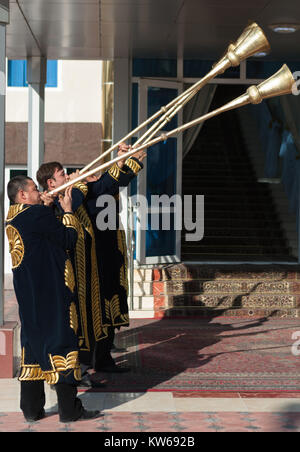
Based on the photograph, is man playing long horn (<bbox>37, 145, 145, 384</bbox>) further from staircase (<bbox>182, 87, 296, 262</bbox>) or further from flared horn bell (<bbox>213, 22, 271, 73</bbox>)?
staircase (<bbox>182, 87, 296, 262</bbox>)

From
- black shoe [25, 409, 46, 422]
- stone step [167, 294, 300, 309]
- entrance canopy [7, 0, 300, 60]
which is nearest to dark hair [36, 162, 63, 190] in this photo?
black shoe [25, 409, 46, 422]

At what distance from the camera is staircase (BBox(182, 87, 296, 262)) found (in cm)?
1277

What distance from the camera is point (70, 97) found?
17750 mm

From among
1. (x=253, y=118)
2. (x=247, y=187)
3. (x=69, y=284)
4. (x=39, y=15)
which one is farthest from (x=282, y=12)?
(x=253, y=118)

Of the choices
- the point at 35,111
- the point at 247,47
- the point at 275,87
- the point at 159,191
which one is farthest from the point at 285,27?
the point at 275,87

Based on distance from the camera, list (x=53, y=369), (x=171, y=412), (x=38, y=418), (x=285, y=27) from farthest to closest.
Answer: (x=285, y=27)
(x=171, y=412)
(x=38, y=418)
(x=53, y=369)

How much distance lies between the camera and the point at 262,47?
19.6 ft

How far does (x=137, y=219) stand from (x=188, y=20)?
304 centimetres

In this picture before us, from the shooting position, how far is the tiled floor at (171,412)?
5434mm

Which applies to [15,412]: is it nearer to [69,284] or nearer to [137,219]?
[69,284]

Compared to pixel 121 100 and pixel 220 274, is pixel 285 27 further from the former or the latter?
pixel 220 274

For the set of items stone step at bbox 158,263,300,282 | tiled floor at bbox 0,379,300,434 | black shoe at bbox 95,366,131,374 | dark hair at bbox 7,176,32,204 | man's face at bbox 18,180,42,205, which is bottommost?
tiled floor at bbox 0,379,300,434

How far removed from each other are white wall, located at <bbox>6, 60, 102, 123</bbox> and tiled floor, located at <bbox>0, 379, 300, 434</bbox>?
1157cm

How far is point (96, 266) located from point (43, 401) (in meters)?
1.41
